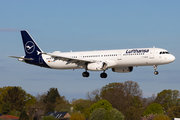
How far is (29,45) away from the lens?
3155 inches

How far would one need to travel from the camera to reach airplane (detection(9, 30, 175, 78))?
64.5 metres

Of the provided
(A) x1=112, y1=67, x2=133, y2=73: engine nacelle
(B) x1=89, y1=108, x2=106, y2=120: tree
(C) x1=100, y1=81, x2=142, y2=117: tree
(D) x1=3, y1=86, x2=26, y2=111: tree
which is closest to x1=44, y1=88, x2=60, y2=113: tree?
(D) x1=3, y1=86, x2=26, y2=111: tree

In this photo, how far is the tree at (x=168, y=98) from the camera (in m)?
157

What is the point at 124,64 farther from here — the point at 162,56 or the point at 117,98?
the point at 117,98

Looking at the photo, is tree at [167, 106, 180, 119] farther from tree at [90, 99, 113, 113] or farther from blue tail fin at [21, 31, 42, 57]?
blue tail fin at [21, 31, 42, 57]

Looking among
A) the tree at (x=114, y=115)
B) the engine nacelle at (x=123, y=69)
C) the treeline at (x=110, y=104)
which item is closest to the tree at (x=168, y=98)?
the treeline at (x=110, y=104)

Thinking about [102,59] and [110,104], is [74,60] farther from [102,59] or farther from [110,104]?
[110,104]

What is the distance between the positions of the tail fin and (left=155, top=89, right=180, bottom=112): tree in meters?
93.7

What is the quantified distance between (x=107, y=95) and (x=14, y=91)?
164 feet

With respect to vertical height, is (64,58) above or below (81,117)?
above

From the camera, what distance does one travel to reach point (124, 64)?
66312 mm

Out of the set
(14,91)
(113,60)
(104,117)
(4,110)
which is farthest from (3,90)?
(113,60)

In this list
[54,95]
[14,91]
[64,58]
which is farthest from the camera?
[54,95]

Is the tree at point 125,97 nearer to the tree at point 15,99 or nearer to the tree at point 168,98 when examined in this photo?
the tree at point 168,98
